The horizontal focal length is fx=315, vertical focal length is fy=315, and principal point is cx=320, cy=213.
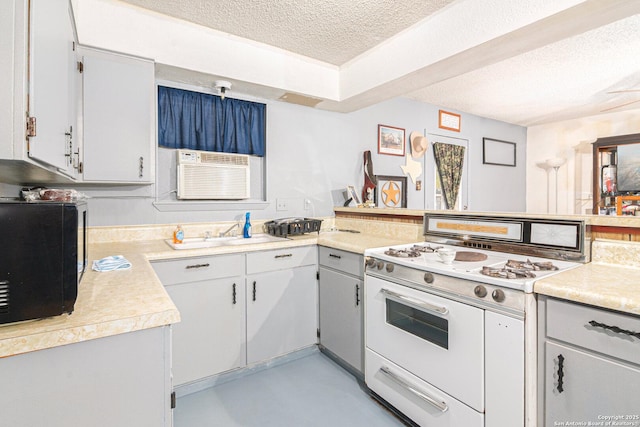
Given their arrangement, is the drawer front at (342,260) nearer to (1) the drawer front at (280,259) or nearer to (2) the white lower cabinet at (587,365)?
(1) the drawer front at (280,259)

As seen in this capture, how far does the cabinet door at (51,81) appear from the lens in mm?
896

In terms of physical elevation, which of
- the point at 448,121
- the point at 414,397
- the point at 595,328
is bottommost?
the point at 414,397

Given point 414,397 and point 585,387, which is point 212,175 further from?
point 585,387

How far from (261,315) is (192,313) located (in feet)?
1.60

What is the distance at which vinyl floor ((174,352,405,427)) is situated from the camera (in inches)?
70.8

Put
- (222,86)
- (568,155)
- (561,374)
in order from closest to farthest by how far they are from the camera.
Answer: (561,374), (222,86), (568,155)

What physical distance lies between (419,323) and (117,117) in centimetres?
222

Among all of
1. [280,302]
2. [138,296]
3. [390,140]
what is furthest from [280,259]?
[390,140]

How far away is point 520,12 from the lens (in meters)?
1.72

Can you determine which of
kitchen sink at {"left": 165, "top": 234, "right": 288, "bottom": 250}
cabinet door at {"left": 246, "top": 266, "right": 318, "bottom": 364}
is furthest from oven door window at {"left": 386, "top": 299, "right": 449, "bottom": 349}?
kitchen sink at {"left": 165, "top": 234, "right": 288, "bottom": 250}

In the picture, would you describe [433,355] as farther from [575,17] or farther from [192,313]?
[575,17]

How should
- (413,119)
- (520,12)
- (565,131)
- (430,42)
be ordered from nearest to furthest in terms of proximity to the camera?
(520,12)
(430,42)
(413,119)
(565,131)

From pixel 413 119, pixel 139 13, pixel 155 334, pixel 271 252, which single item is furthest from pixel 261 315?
pixel 413 119

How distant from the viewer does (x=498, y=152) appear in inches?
200
